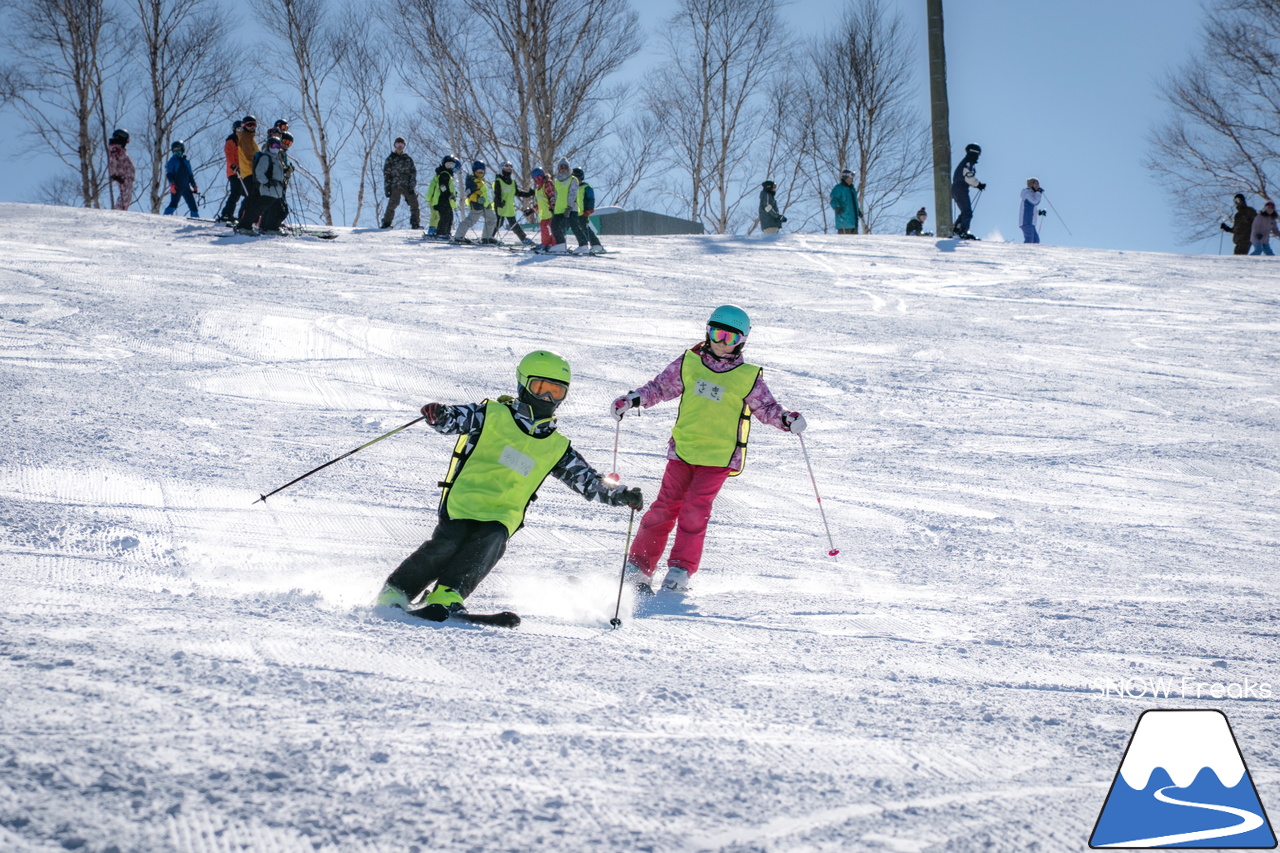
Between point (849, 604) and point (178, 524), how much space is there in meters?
3.20

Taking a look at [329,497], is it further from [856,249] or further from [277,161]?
[856,249]

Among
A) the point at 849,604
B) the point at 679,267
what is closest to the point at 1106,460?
the point at 849,604

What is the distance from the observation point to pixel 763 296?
11.5m

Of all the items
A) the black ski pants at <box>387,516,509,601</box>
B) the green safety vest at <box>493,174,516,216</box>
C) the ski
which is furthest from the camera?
the green safety vest at <box>493,174,516,216</box>


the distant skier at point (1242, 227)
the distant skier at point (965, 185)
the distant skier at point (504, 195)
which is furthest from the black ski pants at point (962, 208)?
the distant skier at point (504, 195)

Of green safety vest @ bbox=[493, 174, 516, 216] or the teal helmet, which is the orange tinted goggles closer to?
the teal helmet

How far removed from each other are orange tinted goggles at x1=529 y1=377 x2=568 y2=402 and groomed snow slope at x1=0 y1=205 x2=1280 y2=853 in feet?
2.88

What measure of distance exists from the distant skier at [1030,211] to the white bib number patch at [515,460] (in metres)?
15.8

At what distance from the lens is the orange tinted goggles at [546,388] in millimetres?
4008

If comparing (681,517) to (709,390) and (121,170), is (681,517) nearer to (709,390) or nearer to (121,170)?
(709,390)

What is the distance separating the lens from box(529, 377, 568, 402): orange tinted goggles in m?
4.01

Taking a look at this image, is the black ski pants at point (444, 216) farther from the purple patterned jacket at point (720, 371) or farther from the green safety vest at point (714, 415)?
the green safety vest at point (714, 415)

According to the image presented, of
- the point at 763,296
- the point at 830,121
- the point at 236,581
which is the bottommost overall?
the point at 236,581

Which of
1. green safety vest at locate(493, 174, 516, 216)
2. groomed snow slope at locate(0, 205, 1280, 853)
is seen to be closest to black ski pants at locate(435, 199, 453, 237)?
green safety vest at locate(493, 174, 516, 216)
